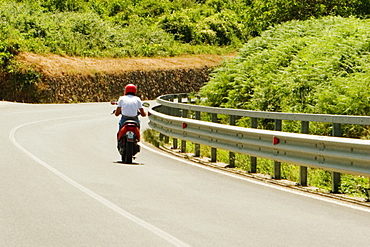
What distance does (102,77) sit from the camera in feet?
141

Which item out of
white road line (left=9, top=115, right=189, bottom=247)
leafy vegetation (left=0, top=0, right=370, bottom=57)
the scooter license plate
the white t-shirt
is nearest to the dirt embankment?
leafy vegetation (left=0, top=0, right=370, bottom=57)

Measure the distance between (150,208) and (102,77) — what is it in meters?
34.2

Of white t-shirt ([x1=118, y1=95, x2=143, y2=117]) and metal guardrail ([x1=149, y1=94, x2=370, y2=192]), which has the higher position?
white t-shirt ([x1=118, y1=95, x2=143, y2=117])

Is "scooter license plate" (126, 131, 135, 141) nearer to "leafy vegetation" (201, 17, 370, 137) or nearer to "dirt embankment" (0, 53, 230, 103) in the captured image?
"leafy vegetation" (201, 17, 370, 137)

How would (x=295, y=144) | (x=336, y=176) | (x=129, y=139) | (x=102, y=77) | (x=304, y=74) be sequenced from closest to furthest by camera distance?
1. (x=336, y=176)
2. (x=295, y=144)
3. (x=129, y=139)
4. (x=304, y=74)
5. (x=102, y=77)

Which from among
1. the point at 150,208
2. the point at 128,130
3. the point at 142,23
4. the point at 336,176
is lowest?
the point at 150,208

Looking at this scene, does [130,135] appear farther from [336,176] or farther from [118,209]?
[118,209]

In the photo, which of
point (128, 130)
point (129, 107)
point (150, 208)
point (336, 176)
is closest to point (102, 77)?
point (129, 107)

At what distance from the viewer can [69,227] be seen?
7988mm

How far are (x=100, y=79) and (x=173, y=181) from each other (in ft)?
103

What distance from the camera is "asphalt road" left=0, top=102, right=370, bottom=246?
7504 millimetres

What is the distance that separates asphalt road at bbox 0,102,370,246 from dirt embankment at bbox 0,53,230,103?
78.7ft

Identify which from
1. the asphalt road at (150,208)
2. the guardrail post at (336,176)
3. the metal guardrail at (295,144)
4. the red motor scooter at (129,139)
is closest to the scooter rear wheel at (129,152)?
the red motor scooter at (129,139)

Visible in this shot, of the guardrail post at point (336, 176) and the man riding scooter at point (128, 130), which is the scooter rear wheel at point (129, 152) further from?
the guardrail post at point (336, 176)
